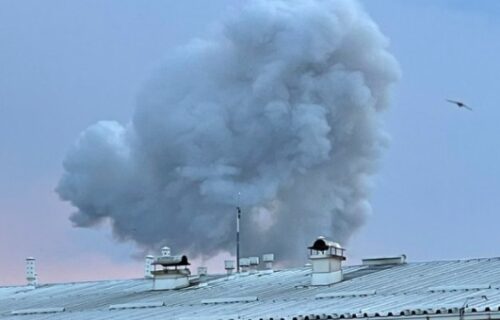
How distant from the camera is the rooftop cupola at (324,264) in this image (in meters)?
49.6

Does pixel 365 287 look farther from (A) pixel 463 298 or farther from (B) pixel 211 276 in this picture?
(B) pixel 211 276

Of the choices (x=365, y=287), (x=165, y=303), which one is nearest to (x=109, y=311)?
(x=165, y=303)

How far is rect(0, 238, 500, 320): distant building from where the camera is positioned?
134 feet

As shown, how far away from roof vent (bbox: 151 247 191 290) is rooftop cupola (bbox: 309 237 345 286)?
659cm

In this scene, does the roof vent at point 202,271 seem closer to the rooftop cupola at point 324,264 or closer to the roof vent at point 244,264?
the roof vent at point 244,264

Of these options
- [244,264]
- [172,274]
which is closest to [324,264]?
[172,274]

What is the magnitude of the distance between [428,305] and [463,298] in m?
1.41

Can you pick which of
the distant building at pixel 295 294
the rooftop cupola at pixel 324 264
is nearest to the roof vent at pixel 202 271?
the distant building at pixel 295 294

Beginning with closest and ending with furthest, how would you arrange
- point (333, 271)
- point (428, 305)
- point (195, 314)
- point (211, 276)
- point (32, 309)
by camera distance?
point (428, 305)
point (195, 314)
point (333, 271)
point (32, 309)
point (211, 276)

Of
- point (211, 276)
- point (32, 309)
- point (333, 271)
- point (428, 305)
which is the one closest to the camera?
point (428, 305)

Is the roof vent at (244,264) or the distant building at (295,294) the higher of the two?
the roof vent at (244,264)

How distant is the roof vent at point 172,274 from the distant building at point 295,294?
1.3 inches

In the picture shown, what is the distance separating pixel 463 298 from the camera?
40688mm

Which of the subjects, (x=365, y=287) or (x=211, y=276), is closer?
(x=365, y=287)
